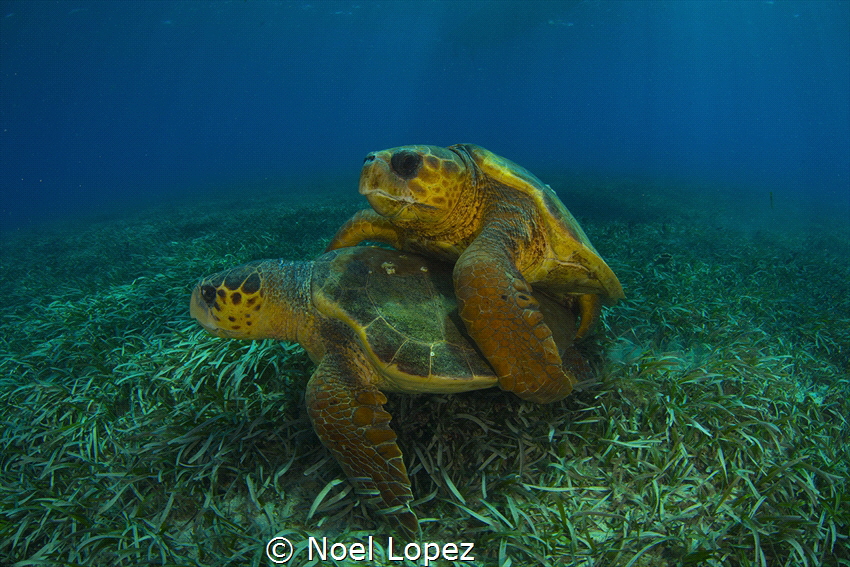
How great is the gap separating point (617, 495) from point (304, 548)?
1.64 m

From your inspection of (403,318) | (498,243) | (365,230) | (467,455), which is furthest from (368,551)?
(365,230)

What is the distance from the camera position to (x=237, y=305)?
2336mm

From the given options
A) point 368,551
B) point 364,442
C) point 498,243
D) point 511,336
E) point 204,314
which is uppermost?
point 498,243

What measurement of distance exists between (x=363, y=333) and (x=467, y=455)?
0.96m

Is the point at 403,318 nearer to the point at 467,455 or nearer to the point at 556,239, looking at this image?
the point at 467,455

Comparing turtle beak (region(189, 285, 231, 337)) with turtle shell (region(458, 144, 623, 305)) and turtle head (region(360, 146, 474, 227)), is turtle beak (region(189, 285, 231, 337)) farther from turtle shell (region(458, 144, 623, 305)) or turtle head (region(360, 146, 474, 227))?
turtle shell (region(458, 144, 623, 305))

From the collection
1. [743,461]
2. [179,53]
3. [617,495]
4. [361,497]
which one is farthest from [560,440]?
[179,53]

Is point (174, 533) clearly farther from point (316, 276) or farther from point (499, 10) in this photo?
point (499, 10)

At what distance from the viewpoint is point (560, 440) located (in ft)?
7.57

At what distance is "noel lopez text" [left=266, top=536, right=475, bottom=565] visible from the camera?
69.8 inches

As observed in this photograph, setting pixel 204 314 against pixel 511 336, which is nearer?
pixel 511 336

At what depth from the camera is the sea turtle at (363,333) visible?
76.2 inches

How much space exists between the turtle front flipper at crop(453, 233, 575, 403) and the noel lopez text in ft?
A: 2.70

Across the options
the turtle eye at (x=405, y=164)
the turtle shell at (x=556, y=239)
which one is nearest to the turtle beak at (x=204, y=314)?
the turtle eye at (x=405, y=164)
